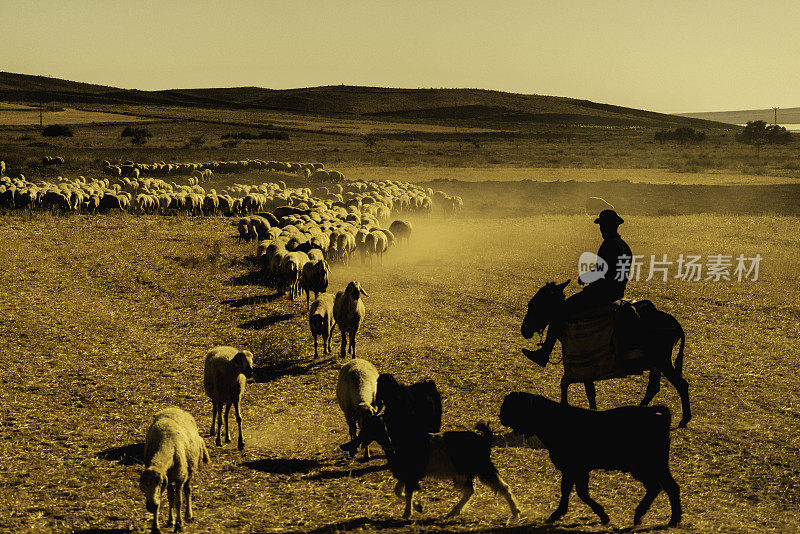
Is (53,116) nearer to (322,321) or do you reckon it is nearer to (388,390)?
(322,321)

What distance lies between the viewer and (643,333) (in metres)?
10.1

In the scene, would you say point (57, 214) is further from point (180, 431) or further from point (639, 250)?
point (180, 431)

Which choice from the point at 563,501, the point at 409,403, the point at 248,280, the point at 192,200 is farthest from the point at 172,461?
the point at 192,200

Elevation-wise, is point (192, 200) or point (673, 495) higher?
point (192, 200)

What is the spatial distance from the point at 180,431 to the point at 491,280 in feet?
47.1

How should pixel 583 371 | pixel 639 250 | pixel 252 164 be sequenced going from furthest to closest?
pixel 252 164 → pixel 639 250 → pixel 583 371

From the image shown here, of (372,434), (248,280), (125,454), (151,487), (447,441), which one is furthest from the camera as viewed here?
(248,280)

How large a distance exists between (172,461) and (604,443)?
4.72 metres

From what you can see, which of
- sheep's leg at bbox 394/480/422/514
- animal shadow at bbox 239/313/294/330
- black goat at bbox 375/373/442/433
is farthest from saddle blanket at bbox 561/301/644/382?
animal shadow at bbox 239/313/294/330

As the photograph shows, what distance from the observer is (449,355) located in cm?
1407

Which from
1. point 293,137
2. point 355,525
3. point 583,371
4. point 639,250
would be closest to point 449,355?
point 583,371

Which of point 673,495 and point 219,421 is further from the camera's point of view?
point 219,421

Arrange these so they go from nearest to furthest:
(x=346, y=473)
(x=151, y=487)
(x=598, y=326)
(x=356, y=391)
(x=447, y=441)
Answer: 1. (x=151, y=487)
2. (x=447, y=441)
3. (x=346, y=473)
4. (x=356, y=391)
5. (x=598, y=326)

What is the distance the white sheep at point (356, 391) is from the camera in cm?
946
